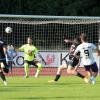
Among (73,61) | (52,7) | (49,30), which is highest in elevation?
(52,7)

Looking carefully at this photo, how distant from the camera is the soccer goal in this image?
32281mm

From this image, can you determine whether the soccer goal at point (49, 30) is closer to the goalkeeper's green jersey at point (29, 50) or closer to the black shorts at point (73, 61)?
the goalkeeper's green jersey at point (29, 50)

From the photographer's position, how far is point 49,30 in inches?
1453

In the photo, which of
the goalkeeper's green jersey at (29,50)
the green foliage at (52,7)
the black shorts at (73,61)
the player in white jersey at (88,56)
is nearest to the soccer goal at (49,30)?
the goalkeeper's green jersey at (29,50)

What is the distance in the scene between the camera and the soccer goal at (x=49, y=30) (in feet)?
106

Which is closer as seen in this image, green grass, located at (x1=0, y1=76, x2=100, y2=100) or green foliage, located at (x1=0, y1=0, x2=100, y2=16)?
green grass, located at (x1=0, y1=76, x2=100, y2=100)

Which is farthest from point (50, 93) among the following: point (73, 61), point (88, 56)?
point (73, 61)

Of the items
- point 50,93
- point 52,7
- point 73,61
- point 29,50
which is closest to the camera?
point 50,93

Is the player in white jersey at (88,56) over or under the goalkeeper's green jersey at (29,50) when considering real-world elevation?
over

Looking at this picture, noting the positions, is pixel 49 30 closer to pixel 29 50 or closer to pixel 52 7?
pixel 29 50

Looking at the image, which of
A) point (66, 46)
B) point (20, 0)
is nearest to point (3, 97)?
point (66, 46)

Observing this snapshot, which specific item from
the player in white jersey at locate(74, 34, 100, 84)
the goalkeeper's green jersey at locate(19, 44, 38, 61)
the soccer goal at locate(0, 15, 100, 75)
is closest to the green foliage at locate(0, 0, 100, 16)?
the soccer goal at locate(0, 15, 100, 75)

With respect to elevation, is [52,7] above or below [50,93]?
above

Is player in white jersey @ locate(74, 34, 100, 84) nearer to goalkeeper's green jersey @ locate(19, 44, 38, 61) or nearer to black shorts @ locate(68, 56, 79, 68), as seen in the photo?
black shorts @ locate(68, 56, 79, 68)
